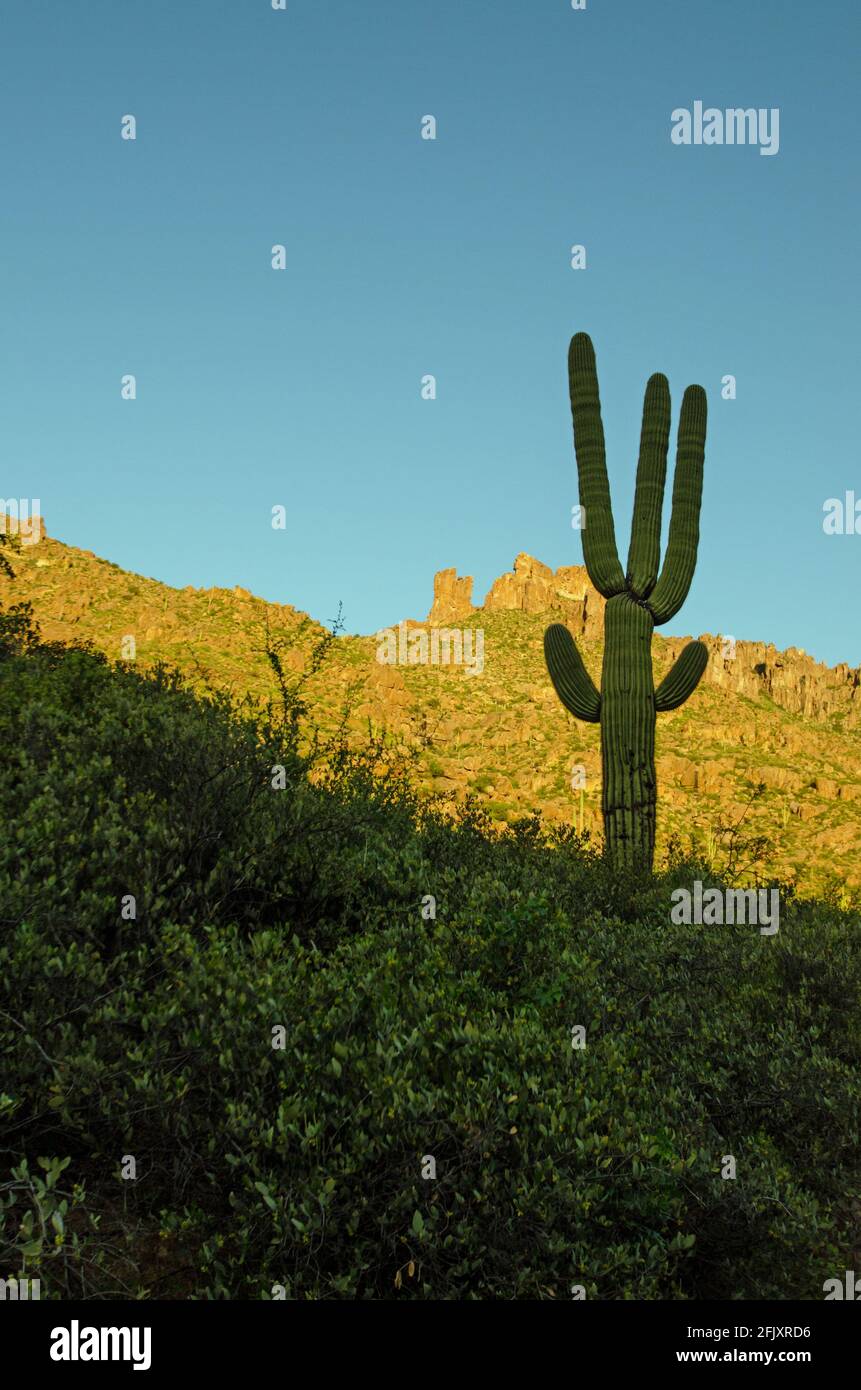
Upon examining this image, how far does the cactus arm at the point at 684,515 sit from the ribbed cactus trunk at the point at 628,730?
17.9 inches

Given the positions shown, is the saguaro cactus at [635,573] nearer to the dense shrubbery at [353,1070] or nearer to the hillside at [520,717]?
the dense shrubbery at [353,1070]

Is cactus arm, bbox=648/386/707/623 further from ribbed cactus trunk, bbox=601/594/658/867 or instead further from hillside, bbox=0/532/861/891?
hillside, bbox=0/532/861/891

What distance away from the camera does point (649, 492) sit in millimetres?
15352

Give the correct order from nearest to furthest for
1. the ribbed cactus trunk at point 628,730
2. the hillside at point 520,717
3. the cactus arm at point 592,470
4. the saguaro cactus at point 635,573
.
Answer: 1. the ribbed cactus trunk at point 628,730
2. the saguaro cactus at point 635,573
3. the cactus arm at point 592,470
4. the hillside at point 520,717

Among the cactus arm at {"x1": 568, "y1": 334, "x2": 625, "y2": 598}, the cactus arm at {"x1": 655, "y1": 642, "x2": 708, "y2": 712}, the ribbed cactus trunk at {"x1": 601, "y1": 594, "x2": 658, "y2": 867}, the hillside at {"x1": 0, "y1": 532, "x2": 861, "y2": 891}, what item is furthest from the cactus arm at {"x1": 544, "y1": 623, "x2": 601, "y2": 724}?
the hillside at {"x1": 0, "y1": 532, "x2": 861, "y2": 891}

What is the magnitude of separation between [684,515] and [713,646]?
164 ft

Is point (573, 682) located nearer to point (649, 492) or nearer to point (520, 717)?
point (649, 492)

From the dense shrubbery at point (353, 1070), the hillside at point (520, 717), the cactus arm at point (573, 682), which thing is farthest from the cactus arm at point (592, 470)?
the hillside at point (520, 717)

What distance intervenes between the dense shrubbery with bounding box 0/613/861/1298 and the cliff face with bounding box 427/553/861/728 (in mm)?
49330

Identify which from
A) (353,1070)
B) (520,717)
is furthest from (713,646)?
(353,1070)

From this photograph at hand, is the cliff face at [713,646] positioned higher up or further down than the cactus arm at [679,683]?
higher up

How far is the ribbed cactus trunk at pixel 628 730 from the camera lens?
43.7 ft

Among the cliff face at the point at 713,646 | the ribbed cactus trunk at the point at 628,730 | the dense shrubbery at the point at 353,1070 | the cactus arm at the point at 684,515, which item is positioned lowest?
the dense shrubbery at the point at 353,1070

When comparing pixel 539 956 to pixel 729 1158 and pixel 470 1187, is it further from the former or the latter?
pixel 470 1187
